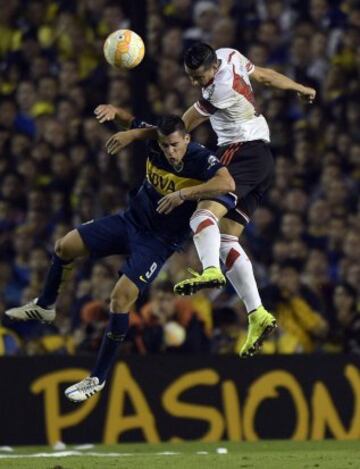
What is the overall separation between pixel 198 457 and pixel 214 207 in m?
2.13

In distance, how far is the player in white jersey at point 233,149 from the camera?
12.2 metres

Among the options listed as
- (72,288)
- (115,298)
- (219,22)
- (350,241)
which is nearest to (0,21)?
(219,22)

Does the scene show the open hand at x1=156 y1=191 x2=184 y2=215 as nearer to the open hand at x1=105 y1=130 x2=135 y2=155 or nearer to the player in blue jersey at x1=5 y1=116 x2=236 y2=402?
the player in blue jersey at x1=5 y1=116 x2=236 y2=402

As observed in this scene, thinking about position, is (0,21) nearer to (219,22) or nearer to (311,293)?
(219,22)

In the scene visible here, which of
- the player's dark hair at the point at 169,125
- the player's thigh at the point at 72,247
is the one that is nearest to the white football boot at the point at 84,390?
the player's thigh at the point at 72,247

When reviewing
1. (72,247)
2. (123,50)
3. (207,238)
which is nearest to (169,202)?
(207,238)

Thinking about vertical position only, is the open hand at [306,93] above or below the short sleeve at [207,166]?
above

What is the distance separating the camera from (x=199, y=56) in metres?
12.1

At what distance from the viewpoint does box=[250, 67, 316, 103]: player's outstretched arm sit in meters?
12.5

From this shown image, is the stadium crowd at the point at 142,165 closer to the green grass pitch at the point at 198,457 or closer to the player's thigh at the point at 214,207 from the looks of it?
the green grass pitch at the point at 198,457

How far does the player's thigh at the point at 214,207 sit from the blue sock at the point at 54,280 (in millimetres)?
1220

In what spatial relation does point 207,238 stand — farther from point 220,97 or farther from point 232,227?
point 220,97

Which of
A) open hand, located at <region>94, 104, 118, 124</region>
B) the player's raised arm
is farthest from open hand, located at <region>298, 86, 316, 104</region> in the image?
open hand, located at <region>94, 104, 118, 124</region>

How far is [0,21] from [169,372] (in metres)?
6.34
